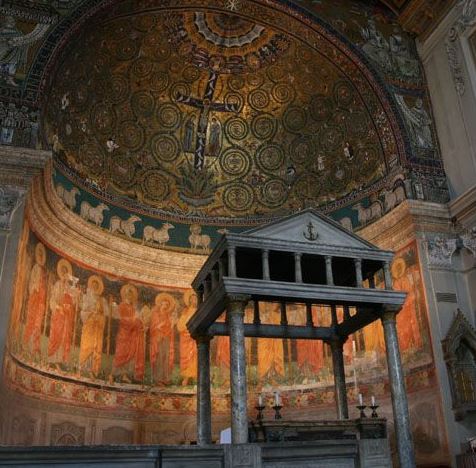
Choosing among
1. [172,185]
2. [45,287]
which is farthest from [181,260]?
[45,287]

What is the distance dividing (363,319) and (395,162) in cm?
618

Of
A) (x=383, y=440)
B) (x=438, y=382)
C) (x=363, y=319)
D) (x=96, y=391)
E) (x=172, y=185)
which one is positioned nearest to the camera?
(x=383, y=440)

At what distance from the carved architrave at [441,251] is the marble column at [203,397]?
602 cm

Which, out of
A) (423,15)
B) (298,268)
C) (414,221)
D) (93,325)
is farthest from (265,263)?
(423,15)

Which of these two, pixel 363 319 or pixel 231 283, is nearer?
pixel 231 283

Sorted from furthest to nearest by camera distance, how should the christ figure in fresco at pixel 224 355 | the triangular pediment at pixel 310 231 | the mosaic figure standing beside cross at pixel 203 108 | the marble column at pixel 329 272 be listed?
the mosaic figure standing beside cross at pixel 203 108
the christ figure in fresco at pixel 224 355
the triangular pediment at pixel 310 231
the marble column at pixel 329 272

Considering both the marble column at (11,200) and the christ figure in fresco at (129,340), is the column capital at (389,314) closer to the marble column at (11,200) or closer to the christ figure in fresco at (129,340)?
the marble column at (11,200)

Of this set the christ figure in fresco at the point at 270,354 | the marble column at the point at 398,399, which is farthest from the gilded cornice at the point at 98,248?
the marble column at the point at 398,399

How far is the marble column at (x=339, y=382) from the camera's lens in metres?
10.4

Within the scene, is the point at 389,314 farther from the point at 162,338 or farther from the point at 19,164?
the point at 19,164

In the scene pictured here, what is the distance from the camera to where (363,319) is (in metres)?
9.77

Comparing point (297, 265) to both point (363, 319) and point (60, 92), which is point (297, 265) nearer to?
point (363, 319)

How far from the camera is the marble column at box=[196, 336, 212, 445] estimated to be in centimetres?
966

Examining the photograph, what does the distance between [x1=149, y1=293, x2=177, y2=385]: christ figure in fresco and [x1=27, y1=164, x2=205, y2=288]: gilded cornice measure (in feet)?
1.90
